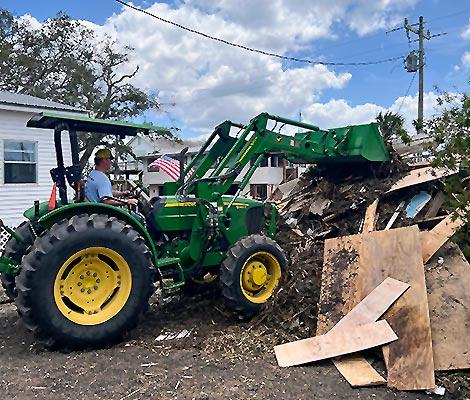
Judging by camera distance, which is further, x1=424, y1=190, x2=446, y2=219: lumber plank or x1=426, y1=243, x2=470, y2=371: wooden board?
x1=424, y1=190, x2=446, y2=219: lumber plank

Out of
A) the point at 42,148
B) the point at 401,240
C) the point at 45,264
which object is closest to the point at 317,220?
the point at 401,240

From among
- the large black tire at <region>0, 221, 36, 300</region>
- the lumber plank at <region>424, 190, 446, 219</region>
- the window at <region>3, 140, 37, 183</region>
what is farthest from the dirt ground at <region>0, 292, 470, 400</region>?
the window at <region>3, 140, 37, 183</region>

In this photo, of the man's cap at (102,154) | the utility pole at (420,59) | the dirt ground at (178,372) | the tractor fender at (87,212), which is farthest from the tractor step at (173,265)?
the utility pole at (420,59)

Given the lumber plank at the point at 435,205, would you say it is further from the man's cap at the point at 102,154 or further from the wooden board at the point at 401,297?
the man's cap at the point at 102,154

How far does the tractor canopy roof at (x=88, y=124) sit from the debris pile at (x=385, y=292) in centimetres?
249

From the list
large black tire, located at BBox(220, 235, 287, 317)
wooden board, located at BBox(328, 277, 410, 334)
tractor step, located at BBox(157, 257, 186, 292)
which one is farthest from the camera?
large black tire, located at BBox(220, 235, 287, 317)

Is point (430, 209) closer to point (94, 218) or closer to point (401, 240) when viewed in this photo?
point (401, 240)

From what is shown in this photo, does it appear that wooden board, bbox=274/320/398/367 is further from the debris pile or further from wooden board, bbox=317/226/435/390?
wooden board, bbox=317/226/435/390

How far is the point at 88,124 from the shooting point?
6.16m

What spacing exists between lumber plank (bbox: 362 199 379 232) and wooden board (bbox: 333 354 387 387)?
3151mm

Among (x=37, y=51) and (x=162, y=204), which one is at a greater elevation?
(x=37, y=51)

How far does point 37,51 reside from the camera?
30281mm

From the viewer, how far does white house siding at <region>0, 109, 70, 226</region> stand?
1527 cm

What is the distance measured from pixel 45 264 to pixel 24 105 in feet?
37.4
